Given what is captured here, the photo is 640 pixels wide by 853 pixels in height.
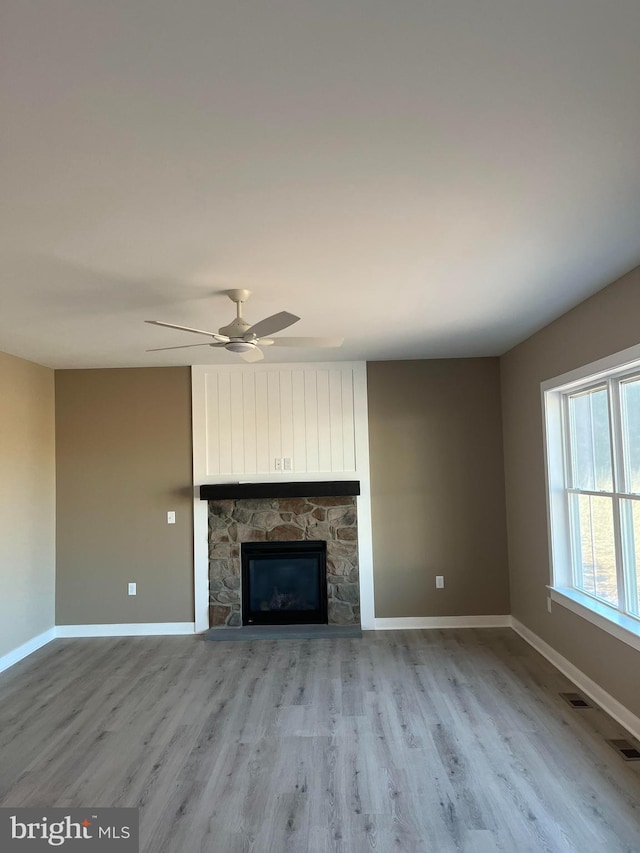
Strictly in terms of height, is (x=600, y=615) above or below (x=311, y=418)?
below

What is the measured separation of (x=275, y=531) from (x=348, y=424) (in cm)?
124

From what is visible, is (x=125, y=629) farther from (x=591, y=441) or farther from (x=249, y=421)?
(x=591, y=441)

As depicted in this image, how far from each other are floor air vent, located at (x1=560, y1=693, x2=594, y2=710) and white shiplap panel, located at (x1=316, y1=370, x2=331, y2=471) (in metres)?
2.66

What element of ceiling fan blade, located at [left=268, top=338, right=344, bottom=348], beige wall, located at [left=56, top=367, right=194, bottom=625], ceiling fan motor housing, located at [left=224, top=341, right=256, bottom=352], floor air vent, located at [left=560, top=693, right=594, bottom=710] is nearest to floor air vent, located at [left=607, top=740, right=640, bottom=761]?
floor air vent, located at [left=560, top=693, right=594, bottom=710]

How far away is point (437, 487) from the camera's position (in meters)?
5.20

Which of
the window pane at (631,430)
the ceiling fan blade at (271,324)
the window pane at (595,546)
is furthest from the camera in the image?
the window pane at (595,546)

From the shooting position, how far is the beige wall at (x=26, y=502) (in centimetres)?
443

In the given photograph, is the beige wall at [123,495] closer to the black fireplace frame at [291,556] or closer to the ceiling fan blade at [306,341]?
the black fireplace frame at [291,556]

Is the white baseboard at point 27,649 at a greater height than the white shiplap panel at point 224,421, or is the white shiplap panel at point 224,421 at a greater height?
the white shiplap panel at point 224,421

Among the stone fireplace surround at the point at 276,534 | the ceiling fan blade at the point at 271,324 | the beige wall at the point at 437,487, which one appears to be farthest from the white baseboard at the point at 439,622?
the ceiling fan blade at the point at 271,324

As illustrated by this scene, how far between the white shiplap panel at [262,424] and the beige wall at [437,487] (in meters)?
1.01

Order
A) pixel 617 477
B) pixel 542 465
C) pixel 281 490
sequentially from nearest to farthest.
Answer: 1. pixel 617 477
2. pixel 542 465
3. pixel 281 490

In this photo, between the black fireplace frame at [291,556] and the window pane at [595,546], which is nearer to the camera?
the window pane at [595,546]

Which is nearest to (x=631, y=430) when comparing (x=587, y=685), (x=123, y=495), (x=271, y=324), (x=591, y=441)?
(x=591, y=441)
